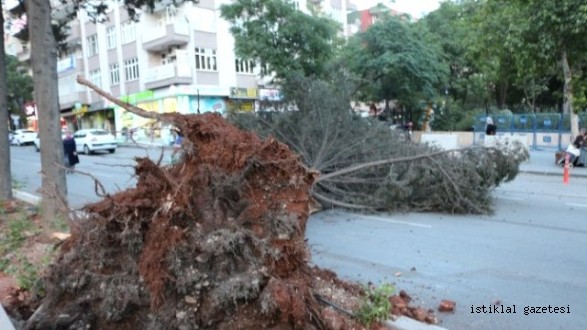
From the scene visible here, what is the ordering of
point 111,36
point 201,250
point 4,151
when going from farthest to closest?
point 111,36 < point 4,151 < point 201,250

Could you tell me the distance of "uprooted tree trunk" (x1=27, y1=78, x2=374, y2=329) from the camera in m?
3.65

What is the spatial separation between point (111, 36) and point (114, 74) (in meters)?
3.00

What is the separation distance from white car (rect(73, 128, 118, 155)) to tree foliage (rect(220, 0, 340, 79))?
13.3m

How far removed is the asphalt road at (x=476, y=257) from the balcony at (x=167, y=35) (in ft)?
88.5

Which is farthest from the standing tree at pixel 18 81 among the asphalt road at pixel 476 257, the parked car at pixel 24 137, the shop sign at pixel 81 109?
the asphalt road at pixel 476 257

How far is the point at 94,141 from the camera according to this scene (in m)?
28.2

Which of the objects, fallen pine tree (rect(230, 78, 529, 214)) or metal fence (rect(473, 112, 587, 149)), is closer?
fallen pine tree (rect(230, 78, 529, 214))

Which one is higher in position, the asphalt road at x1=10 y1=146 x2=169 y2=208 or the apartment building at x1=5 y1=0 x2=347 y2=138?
the apartment building at x1=5 y1=0 x2=347 y2=138

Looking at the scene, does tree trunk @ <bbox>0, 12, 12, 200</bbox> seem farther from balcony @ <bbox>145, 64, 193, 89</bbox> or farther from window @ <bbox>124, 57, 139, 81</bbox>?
window @ <bbox>124, 57, 139, 81</bbox>

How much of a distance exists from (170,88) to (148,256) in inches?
1219

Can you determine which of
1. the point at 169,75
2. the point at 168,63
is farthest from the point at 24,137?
the point at 169,75

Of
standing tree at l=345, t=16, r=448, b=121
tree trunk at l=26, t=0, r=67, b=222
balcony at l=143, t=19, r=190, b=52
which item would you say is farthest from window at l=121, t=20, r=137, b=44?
tree trunk at l=26, t=0, r=67, b=222

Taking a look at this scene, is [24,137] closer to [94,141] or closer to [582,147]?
[94,141]

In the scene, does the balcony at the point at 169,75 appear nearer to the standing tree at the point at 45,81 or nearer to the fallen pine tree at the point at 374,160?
the fallen pine tree at the point at 374,160
